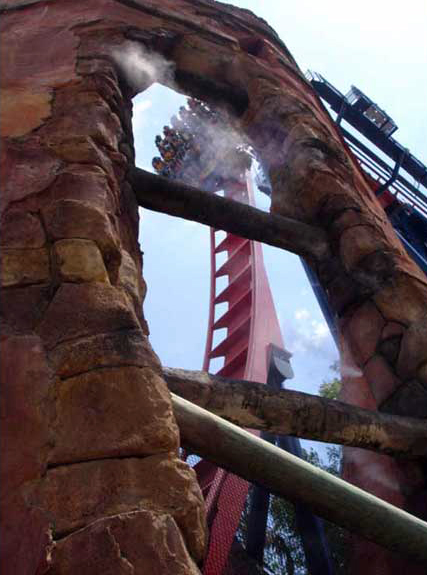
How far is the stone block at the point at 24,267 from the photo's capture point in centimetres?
123

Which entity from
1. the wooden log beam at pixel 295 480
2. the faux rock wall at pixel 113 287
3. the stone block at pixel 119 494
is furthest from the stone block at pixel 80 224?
the stone block at pixel 119 494

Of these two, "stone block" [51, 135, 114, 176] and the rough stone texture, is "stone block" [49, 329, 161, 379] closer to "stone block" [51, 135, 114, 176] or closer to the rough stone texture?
the rough stone texture

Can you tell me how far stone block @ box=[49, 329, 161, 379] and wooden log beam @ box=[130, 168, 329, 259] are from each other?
1687 millimetres

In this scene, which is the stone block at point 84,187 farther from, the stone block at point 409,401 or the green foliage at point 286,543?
the green foliage at point 286,543

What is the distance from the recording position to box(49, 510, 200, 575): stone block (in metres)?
0.82

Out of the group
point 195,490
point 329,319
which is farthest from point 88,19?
point 329,319

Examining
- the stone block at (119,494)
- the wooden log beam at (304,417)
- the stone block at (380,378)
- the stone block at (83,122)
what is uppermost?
the stone block at (83,122)

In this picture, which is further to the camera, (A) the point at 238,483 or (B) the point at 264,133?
(A) the point at 238,483

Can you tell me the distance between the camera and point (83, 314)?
1168 millimetres

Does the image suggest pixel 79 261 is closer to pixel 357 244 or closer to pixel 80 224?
pixel 80 224

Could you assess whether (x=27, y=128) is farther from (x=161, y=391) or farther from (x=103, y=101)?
(x=161, y=391)

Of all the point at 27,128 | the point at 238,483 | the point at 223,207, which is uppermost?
the point at 223,207

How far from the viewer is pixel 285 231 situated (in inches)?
110

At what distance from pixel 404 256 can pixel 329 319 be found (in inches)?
128
